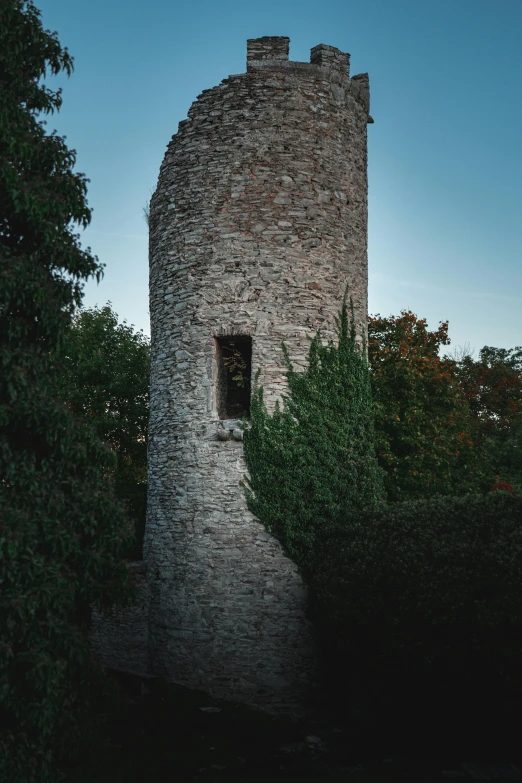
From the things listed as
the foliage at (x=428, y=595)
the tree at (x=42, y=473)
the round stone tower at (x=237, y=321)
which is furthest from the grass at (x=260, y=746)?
the tree at (x=42, y=473)

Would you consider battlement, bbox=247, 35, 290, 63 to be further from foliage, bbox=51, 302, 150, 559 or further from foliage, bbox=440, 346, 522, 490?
foliage, bbox=440, 346, 522, 490

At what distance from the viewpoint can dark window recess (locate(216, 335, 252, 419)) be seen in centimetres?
1067

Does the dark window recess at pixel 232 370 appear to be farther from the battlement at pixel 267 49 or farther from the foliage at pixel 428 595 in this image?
the battlement at pixel 267 49

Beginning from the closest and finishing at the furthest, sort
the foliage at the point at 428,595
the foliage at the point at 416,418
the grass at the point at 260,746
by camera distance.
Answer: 1. the foliage at the point at 428,595
2. the grass at the point at 260,746
3. the foliage at the point at 416,418

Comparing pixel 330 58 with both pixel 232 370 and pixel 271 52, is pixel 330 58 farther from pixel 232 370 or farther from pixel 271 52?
pixel 232 370

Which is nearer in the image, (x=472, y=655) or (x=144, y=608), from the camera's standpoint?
(x=472, y=655)

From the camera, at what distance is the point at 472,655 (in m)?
7.22

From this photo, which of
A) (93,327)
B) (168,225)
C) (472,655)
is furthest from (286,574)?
(93,327)

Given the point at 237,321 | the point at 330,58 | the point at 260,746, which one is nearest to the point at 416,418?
the point at 237,321

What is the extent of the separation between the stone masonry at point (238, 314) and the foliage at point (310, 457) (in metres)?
0.21

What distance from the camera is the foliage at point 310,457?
32.7 ft

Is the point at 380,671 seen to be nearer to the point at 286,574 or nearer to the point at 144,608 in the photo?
the point at 286,574

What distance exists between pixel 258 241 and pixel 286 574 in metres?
4.97

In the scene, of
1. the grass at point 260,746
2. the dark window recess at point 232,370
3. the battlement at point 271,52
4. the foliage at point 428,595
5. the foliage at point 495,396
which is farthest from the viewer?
the foliage at point 495,396
